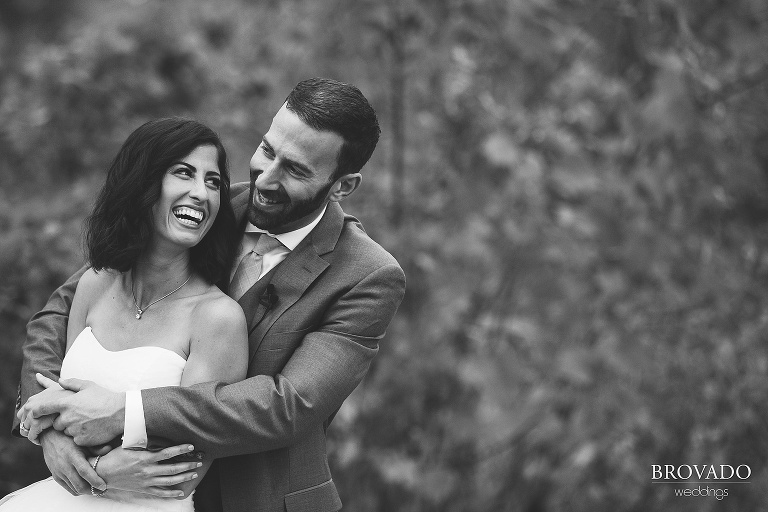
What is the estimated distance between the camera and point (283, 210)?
2398 millimetres

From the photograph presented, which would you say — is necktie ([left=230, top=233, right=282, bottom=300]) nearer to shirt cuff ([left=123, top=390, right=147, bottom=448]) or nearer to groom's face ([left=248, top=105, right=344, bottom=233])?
groom's face ([left=248, top=105, right=344, bottom=233])

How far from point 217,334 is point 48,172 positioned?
369 cm

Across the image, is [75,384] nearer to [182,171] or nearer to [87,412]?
[87,412]

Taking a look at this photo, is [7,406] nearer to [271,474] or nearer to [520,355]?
[271,474]

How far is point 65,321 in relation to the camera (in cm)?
264

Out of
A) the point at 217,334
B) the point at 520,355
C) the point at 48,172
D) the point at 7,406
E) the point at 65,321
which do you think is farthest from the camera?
the point at 48,172

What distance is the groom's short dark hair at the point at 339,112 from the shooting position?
2332 mm

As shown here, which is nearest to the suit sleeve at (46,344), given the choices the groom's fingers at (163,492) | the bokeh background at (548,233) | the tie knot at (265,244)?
the groom's fingers at (163,492)

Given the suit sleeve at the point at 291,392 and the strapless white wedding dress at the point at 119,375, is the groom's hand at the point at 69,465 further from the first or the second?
the suit sleeve at the point at 291,392

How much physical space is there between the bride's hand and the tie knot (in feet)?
→ 2.02

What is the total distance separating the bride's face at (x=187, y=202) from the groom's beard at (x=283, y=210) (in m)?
0.12

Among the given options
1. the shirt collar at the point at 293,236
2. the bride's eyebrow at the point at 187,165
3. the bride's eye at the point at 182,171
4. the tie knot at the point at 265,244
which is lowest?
the tie knot at the point at 265,244

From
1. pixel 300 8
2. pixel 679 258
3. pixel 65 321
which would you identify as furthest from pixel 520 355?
pixel 65 321

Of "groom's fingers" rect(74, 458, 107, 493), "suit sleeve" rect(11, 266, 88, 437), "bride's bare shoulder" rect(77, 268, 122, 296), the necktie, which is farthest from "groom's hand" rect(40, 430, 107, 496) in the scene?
the necktie
